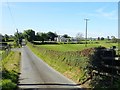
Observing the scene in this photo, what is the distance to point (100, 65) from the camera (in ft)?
46.9

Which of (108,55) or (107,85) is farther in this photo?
(108,55)

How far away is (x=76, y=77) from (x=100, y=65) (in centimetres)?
259

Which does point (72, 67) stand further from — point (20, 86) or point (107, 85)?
point (107, 85)

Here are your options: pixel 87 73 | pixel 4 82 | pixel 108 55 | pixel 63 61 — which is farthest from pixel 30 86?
pixel 63 61

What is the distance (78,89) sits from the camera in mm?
13227

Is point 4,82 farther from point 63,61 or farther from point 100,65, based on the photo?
point 63,61

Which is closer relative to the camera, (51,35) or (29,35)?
(29,35)

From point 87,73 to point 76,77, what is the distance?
4.39ft

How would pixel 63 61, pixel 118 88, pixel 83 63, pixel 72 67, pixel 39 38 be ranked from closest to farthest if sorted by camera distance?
1. pixel 118 88
2. pixel 83 63
3. pixel 72 67
4. pixel 63 61
5. pixel 39 38

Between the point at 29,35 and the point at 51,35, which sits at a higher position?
the point at 29,35

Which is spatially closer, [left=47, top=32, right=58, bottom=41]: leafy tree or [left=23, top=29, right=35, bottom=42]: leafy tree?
[left=23, top=29, right=35, bottom=42]: leafy tree

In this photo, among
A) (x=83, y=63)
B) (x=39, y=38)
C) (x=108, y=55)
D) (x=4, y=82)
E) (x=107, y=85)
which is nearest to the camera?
(x=107, y=85)

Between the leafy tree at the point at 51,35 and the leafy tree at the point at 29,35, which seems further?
the leafy tree at the point at 51,35

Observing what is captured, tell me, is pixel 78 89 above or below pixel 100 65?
below
